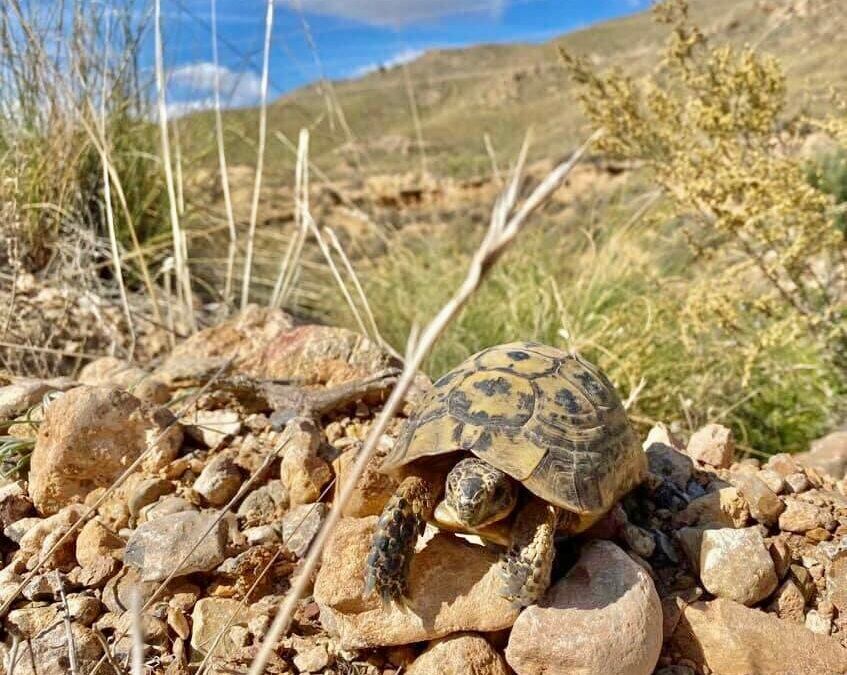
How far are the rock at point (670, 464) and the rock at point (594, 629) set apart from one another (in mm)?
591

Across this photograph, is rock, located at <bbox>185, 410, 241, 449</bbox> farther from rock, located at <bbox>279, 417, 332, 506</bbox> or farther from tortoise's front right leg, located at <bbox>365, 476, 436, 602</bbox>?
tortoise's front right leg, located at <bbox>365, 476, 436, 602</bbox>

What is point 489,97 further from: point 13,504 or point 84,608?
point 84,608

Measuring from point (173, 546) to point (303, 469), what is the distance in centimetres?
39

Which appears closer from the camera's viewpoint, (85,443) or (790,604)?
(790,604)

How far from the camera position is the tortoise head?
1504mm

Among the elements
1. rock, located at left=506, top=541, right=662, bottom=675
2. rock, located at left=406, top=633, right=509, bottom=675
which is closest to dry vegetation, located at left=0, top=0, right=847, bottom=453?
rock, located at left=506, top=541, right=662, bottom=675

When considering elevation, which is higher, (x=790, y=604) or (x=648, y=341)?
(x=648, y=341)

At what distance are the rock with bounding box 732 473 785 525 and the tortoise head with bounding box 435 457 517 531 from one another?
2.57ft

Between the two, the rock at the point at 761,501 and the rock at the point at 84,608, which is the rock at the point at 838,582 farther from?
the rock at the point at 84,608

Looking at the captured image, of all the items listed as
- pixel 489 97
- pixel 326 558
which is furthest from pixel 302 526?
pixel 489 97

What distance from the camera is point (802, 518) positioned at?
6.24ft

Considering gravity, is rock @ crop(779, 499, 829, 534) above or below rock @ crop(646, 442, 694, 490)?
below

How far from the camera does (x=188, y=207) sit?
4.58 m

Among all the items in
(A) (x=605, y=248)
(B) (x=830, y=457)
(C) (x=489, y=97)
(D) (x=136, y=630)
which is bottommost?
(B) (x=830, y=457)
